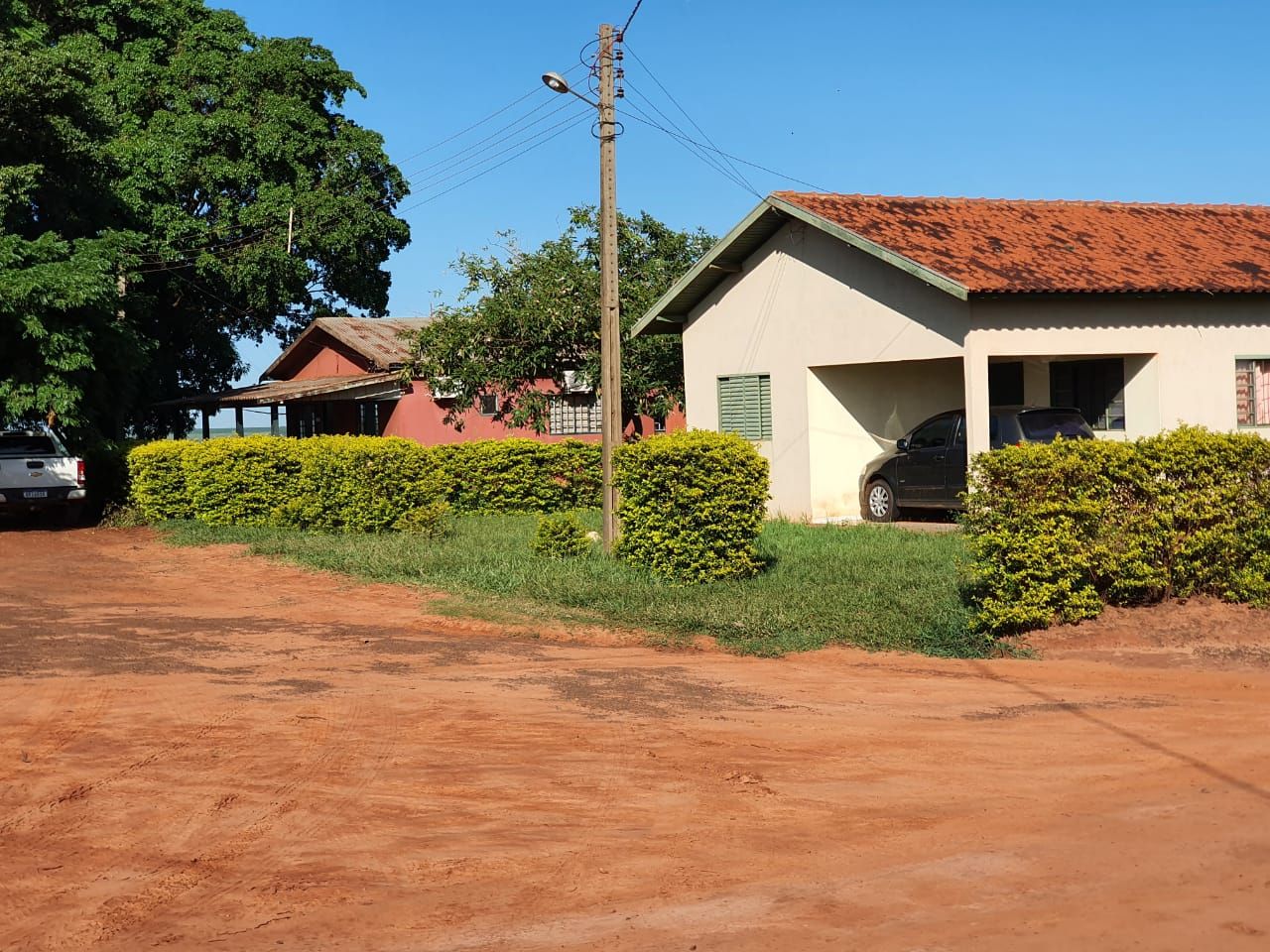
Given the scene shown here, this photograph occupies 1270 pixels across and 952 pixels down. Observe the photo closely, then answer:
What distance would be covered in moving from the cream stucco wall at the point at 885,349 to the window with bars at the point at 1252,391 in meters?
0.26

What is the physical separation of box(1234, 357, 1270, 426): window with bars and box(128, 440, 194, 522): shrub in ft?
57.1

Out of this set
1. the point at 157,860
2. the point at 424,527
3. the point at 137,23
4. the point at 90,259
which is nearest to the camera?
the point at 157,860

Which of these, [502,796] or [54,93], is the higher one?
[54,93]

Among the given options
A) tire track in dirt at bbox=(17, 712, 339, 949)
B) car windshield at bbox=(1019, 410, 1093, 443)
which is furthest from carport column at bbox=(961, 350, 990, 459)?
tire track in dirt at bbox=(17, 712, 339, 949)

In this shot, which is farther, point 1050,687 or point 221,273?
point 221,273

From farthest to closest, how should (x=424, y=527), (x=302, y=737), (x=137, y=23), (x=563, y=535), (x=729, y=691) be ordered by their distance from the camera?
1. (x=137, y=23)
2. (x=424, y=527)
3. (x=563, y=535)
4. (x=729, y=691)
5. (x=302, y=737)

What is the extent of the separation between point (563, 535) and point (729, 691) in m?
7.17

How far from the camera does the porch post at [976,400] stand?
17.3 m

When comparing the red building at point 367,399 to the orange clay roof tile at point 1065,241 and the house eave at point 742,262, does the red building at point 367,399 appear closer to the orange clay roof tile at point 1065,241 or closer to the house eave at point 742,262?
the house eave at point 742,262

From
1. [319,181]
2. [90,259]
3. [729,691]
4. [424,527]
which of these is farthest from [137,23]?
[729,691]

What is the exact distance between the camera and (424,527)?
19.5m

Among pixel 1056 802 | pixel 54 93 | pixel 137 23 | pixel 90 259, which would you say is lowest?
pixel 1056 802

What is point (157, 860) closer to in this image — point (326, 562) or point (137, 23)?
point (326, 562)

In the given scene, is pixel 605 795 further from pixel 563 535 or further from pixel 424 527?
pixel 424 527
